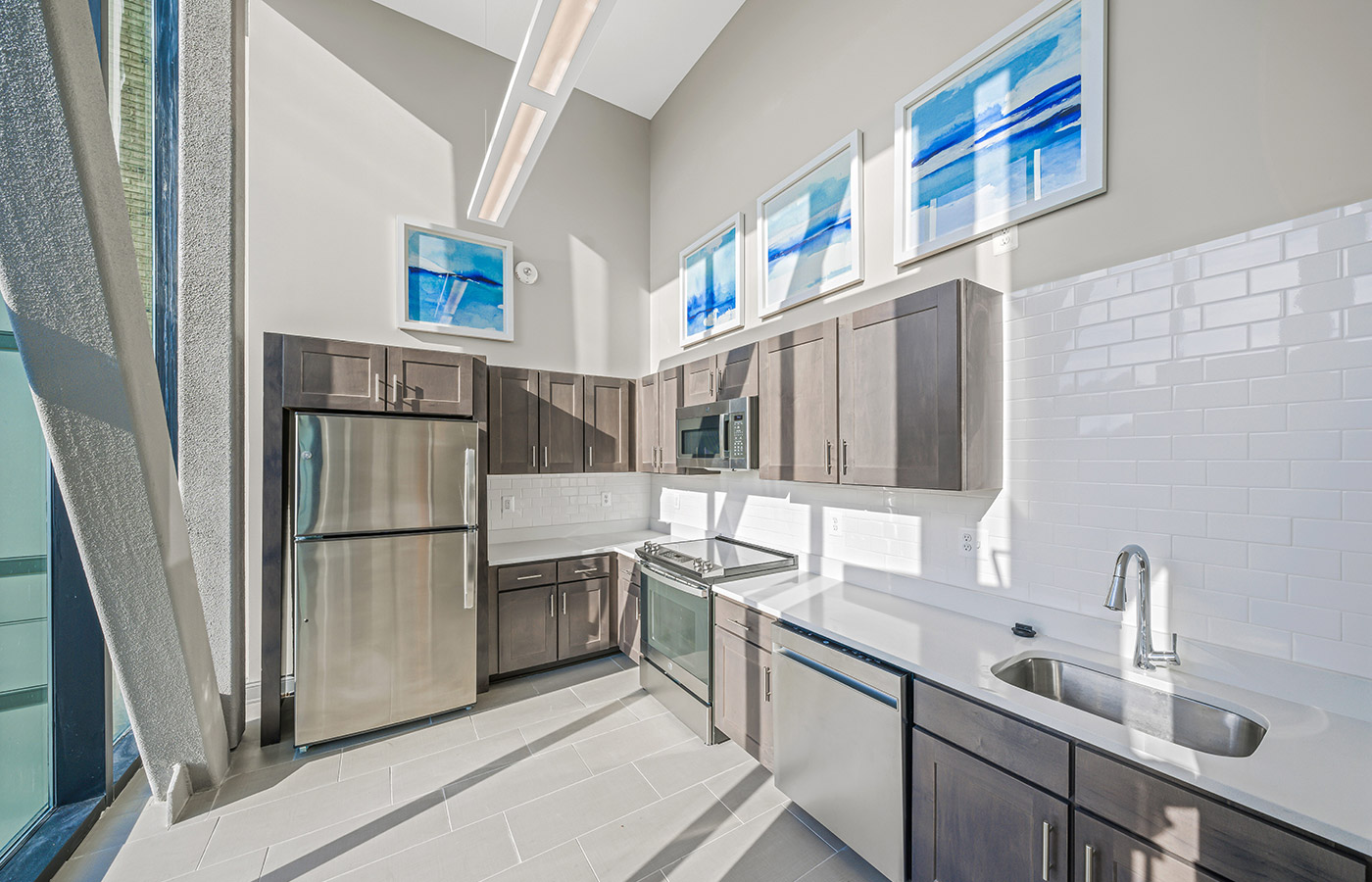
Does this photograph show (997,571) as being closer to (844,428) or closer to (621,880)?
(844,428)

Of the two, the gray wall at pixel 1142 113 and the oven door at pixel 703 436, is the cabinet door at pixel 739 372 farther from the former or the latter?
the gray wall at pixel 1142 113

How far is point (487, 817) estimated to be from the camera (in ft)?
7.53

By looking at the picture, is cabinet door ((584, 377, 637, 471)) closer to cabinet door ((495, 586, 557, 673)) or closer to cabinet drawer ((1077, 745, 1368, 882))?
A: cabinet door ((495, 586, 557, 673))

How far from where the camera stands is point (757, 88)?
3557 mm

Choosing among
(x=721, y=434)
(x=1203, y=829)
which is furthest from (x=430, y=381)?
(x=1203, y=829)

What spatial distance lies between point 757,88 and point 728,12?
0.71 m

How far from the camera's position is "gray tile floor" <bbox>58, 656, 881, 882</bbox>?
201 cm

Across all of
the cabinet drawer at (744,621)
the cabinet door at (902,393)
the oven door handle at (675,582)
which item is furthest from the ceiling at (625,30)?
the cabinet drawer at (744,621)

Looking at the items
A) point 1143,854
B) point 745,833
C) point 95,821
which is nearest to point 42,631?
point 95,821

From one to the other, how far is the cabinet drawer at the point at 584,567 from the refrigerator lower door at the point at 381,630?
0.67m

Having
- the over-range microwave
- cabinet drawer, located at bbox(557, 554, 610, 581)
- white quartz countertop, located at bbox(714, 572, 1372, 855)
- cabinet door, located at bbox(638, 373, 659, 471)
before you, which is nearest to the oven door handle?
white quartz countertop, located at bbox(714, 572, 1372, 855)

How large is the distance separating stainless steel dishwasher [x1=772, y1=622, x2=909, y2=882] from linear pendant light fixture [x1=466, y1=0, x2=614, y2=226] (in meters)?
2.29

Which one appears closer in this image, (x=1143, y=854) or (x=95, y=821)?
(x=1143, y=854)

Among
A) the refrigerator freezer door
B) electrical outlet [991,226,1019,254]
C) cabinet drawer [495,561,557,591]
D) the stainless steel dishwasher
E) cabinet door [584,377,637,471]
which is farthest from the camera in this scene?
cabinet door [584,377,637,471]
